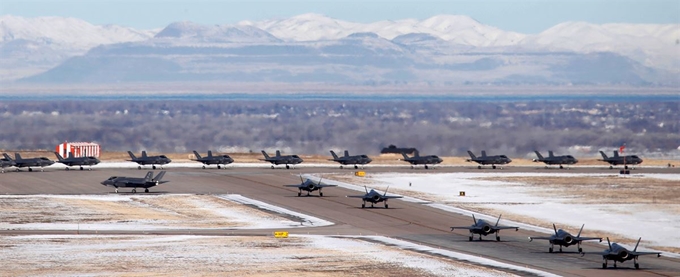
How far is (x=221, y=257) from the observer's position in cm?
7144

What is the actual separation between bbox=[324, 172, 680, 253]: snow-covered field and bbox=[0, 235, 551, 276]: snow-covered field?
16368 mm

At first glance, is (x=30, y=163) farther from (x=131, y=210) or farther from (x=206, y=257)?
(x=206, y=257)

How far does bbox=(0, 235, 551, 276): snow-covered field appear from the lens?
66125 mm

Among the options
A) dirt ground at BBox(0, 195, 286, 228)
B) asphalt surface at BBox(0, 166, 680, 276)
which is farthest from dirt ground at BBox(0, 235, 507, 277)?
dirt ground at BBox(0, 195, 286, 228)

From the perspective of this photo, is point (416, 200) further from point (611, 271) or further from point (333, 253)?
point (611, 271)

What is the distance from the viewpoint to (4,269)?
65.8m

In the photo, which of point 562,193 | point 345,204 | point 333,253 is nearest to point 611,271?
point 333,253

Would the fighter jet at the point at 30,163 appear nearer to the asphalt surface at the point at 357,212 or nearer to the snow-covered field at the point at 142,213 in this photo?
the asphalt surface at the point at 357,212

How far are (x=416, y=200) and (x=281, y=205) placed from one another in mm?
11865

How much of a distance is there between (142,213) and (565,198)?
35.8 metres

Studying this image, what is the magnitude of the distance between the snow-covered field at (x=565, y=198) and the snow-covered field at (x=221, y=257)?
16.4 meters

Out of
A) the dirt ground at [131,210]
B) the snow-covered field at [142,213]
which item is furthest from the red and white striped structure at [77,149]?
the dirt ground at [131,210]

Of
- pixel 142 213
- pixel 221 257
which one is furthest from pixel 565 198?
pixel 221 257

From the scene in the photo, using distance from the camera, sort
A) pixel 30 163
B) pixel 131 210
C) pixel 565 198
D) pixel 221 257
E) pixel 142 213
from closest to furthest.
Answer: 1. pixel 221 257
2. pixel 142 213
3. pixel 131 210
4. pixel 565 198
5. pixel 30 163
